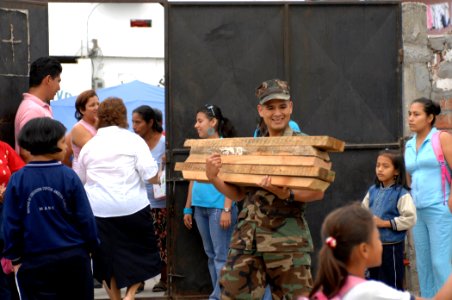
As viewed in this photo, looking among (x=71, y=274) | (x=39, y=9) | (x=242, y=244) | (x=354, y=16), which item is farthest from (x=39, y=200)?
(x=354, y=16)

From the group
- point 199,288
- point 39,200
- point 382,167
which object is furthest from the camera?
point 199,288

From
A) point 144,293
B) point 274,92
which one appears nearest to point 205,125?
point 144,293

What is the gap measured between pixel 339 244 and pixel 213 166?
213 cm

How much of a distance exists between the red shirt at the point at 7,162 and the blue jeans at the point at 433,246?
3.52 metres

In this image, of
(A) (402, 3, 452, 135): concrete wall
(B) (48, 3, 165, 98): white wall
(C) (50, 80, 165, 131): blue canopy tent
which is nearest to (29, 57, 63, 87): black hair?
(A) (402, 3, 452, 135): concrete wall

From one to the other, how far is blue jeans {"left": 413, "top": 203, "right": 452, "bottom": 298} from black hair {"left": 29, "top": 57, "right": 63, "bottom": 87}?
3.39 m

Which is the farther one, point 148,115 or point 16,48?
point 148,115

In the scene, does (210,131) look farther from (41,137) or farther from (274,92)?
(41,137)

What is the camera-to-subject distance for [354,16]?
9.44 m

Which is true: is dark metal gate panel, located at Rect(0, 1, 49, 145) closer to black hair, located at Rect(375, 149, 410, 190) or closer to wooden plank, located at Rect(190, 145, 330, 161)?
wooden plank, located at Rect(190, 145, 330, 161)

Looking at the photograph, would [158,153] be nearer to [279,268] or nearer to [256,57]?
[256,57]

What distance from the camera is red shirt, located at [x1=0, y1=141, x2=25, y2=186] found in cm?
720

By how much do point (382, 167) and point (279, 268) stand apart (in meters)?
2.50

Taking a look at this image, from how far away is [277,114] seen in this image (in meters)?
6.33
